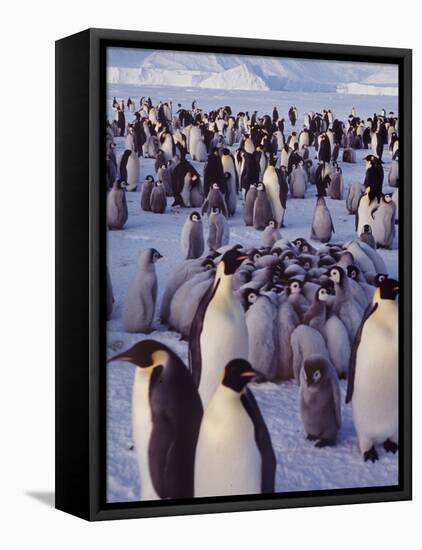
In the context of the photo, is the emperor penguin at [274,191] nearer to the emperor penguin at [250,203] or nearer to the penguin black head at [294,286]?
the emperor penguin at [250,203]

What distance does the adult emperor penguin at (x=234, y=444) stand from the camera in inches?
271

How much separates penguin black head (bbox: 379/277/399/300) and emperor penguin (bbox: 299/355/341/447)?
376 mm

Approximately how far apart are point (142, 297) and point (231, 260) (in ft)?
1.28

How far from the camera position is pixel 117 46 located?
6793 millimetres

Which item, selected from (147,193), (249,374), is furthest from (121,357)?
(147,193)

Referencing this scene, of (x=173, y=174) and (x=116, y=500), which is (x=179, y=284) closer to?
(x=173, y=174)

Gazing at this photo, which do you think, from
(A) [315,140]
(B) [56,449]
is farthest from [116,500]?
(A) [315,140]

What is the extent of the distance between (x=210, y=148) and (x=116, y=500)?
1375 mm

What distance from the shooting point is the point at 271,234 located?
23.2ft

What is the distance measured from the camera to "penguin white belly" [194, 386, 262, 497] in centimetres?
688

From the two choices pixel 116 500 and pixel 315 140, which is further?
pixel 315 140

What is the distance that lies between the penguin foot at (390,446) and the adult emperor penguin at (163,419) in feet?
2.81

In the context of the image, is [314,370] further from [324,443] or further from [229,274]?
[229,274]

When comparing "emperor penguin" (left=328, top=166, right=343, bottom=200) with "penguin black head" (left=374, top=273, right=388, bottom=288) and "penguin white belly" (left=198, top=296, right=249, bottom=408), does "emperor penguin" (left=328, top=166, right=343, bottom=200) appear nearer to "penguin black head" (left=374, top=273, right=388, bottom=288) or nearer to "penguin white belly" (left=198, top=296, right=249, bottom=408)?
"penguin black head" (left=374, top=273, right=388, bottom=288)
